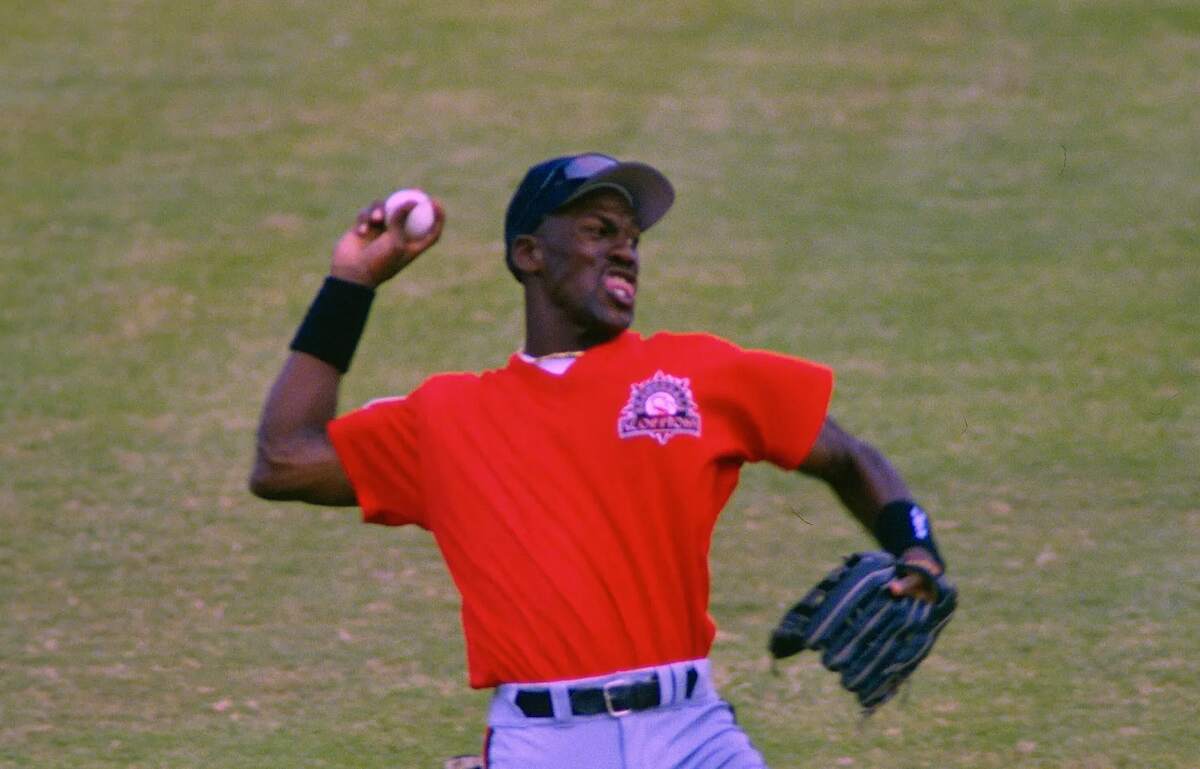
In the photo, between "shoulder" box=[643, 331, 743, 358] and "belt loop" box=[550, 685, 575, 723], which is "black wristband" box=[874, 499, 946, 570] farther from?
"belt loop" box=[550, 685, 575, 723]

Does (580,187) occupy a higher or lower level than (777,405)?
higher

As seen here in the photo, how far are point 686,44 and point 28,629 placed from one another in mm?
8670

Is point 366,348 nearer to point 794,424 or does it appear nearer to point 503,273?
point 503,273

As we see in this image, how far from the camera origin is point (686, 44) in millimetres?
15055

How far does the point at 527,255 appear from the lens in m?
4.62

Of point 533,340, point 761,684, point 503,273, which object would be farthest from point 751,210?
point 533,340

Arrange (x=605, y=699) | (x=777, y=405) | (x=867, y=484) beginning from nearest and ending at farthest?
(x=605, y=699) < (x=777, y=405) < (x=867, y=484)

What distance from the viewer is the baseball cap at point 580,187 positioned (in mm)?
4504

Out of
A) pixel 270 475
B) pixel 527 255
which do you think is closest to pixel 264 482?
pixel 270 475

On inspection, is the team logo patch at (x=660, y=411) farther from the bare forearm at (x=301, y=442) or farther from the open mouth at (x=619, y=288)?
the bare forearm at (x=301, y=442)

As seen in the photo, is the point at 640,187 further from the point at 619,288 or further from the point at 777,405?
the point at 777,405

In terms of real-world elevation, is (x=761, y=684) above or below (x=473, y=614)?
below

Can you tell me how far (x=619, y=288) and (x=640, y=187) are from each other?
10.3 inches

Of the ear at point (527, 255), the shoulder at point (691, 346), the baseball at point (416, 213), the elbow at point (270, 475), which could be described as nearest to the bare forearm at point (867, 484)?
the shoulder at point (691, 346)
